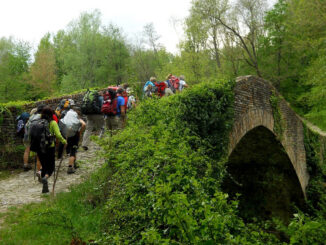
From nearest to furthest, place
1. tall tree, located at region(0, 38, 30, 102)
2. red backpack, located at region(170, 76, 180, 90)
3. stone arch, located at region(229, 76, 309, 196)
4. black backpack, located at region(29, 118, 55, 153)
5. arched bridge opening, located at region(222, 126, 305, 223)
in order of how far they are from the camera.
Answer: black backpack, located at region(29, 118, 55, 153)
stone arch, located at region(229, 76, 309, 196)
arched bridge opening, located at region(222, 126, 305, 223)
red backpack, located at region(170, 76, 180, 90)
tall tree, located at region(0, 38, 30, 102)

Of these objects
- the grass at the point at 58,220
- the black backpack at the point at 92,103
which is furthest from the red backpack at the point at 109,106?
the grass at the point at 58,220

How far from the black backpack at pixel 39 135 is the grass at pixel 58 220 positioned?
0.90 meters

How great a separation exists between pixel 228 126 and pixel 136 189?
3.88 metres

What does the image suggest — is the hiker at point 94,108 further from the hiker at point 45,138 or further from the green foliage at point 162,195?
the green foliage at point 162,195

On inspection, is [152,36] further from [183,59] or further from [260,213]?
[260,213]

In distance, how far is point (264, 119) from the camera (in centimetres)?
Result: 784

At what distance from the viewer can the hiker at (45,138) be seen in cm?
523

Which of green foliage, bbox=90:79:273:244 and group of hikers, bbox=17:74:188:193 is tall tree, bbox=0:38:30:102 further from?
green foliage, bbox=90:79:273:244

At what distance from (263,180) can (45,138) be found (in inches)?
317

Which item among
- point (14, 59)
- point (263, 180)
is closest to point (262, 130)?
point (263, 180)

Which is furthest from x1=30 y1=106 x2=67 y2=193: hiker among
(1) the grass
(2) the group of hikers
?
(1) the grass

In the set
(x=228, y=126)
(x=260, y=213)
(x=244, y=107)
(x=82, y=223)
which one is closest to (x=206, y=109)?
(x=228, y=126)

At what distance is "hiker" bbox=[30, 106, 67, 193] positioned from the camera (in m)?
5.23

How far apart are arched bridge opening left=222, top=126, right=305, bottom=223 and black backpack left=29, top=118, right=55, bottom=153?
567cm
